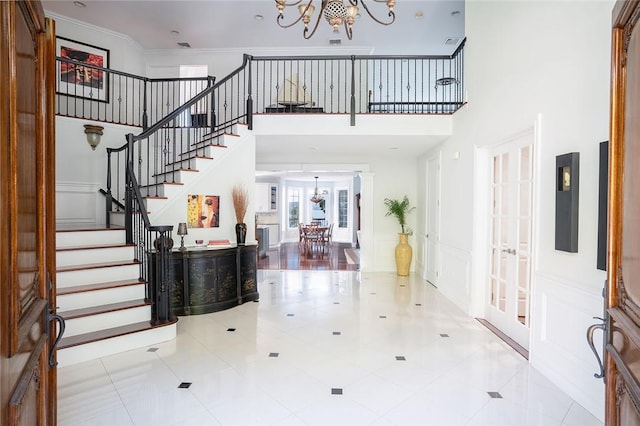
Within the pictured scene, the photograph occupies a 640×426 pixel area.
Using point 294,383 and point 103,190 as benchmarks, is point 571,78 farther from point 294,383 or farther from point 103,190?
point 103,190

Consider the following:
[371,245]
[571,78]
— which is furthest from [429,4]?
[371,245]

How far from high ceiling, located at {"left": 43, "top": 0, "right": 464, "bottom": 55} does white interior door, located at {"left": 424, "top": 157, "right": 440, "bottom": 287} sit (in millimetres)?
2835

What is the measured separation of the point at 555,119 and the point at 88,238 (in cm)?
536

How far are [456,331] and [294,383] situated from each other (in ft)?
7.36

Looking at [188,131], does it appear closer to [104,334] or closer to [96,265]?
[96,265]

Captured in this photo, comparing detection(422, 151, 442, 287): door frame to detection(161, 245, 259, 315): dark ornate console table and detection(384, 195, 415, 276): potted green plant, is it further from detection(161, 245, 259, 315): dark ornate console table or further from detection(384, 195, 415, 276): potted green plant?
detection(161, 245, 259, 315): dark ornate console table

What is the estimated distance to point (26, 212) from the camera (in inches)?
46.2

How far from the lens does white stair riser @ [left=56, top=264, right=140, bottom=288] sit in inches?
148

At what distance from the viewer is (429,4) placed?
6.32 meters

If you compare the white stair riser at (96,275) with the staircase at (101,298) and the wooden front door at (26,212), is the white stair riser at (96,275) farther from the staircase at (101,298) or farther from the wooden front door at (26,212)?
the wooden front door at (26,212)

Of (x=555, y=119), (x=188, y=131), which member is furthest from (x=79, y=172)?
(x=555, y=119)

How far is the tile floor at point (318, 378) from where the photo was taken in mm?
2498

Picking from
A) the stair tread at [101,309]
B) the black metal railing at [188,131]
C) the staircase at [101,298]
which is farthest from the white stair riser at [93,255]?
the stair tread at [101,309]

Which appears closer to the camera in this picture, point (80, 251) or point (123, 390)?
point (123, 390)
